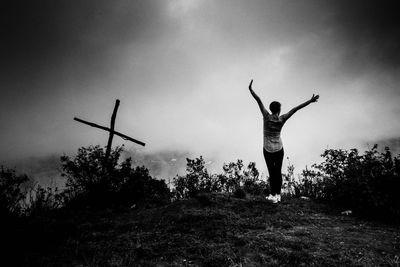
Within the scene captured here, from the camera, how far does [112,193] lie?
9.22 meters

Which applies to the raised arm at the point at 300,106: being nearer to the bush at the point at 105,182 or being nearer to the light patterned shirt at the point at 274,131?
the light patterned shirt at the point at 274,131

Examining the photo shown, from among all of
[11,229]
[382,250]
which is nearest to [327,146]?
[382,250]

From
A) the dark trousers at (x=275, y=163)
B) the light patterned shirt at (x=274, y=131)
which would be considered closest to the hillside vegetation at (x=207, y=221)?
the dark trousers at (x=275, y=163)

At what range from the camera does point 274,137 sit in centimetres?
670

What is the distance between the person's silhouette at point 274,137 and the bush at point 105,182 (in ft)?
12.7

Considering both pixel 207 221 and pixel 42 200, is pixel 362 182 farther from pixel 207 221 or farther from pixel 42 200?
pixel 42 200

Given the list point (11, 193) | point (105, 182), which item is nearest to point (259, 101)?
point (105, 182)

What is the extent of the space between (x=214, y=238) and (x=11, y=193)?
19.0 feet

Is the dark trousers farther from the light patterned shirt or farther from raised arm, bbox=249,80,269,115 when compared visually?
raised arm, bbox=249,80,269,115

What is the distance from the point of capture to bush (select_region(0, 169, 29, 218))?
627 centimetres

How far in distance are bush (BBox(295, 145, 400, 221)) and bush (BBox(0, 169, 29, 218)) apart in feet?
27.4

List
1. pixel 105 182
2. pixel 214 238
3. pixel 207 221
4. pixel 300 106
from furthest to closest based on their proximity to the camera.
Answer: pixel 105 182, pixel 300 106, pixel 207 221, pixel 214 238

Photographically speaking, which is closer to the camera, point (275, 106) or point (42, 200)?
point (275, 106)

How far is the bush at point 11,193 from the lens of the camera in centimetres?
627
